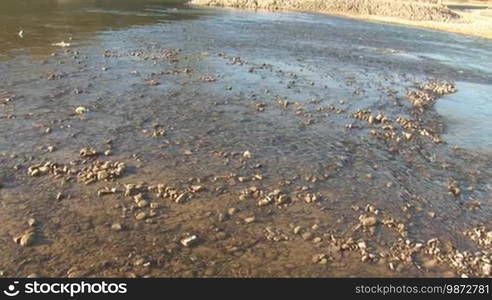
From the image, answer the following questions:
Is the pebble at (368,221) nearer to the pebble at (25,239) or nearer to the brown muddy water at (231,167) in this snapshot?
the brown muddy water at (231,167)

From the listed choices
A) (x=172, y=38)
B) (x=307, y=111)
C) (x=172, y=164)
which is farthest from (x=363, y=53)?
(x=172, y=164)

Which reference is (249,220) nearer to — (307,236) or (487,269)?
(307,236)

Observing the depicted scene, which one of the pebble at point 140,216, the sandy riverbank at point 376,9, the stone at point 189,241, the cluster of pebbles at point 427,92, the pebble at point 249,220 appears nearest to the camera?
the stone at point 189,241

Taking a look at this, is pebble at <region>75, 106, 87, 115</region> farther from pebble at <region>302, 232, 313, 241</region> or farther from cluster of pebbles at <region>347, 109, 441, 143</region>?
pebble at <region>302, 232, 313, 241</region>

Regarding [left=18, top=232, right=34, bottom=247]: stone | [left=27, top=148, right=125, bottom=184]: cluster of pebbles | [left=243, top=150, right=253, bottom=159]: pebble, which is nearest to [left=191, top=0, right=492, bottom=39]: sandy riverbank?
[left=243, top=150, right=253, bottom=159]: pebble

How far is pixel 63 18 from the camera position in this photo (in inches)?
1961

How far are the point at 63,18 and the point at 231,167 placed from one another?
134ft

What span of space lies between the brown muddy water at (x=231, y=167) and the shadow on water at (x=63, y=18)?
108 centimetres

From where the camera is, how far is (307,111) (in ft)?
78.7

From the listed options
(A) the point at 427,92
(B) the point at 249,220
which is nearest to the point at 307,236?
(B) the point at 249,220

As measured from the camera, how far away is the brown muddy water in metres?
11.8

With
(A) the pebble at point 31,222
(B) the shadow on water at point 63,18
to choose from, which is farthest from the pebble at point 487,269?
(B) the shadow on water at point 63,18

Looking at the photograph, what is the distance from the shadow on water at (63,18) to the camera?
35.7 m

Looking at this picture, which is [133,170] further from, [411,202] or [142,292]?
[411,202]
